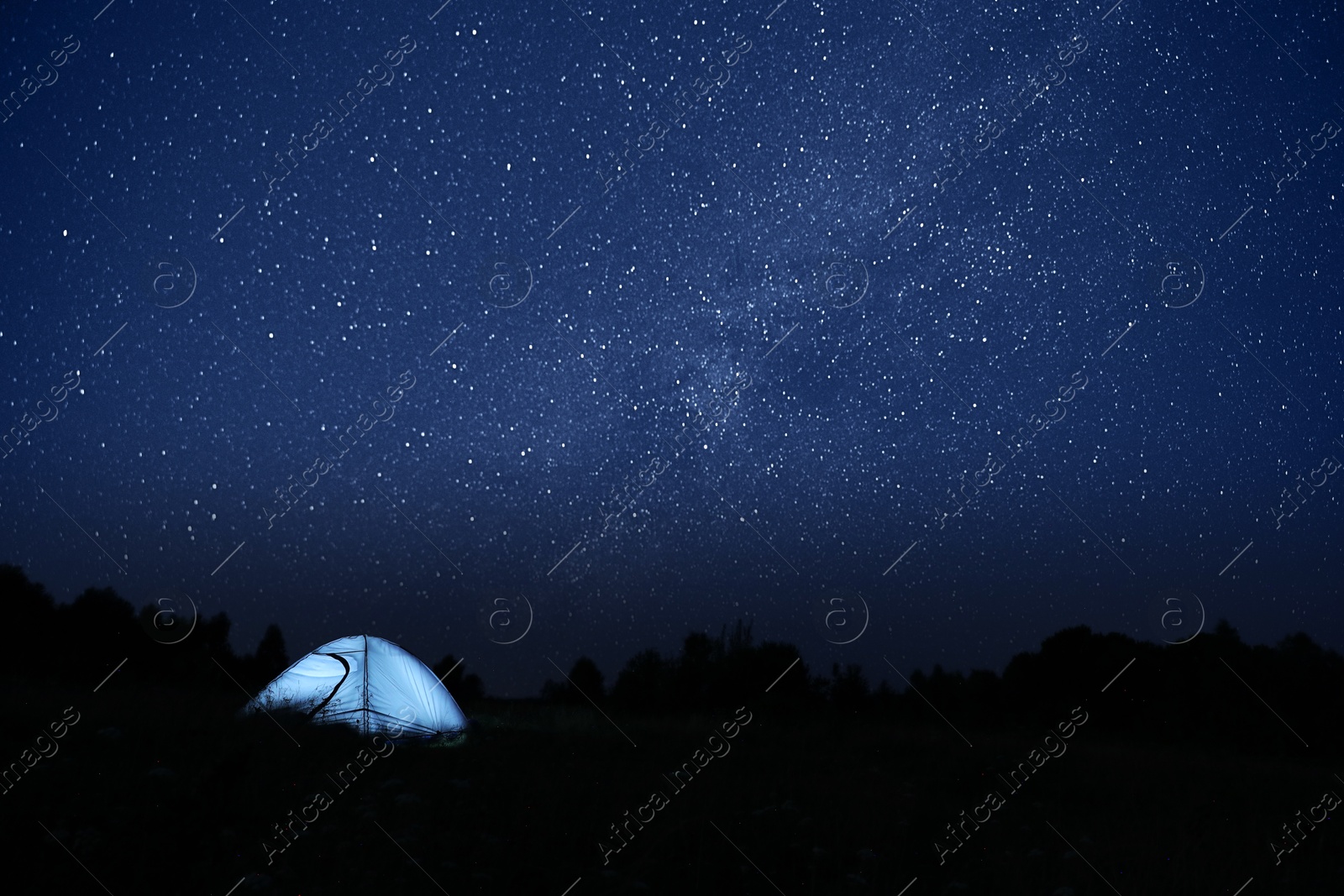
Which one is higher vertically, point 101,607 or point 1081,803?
point 101,607

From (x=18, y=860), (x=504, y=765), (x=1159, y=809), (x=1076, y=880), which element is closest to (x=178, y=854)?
(x=18, y=860)

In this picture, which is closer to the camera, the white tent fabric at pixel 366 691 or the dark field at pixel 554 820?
the dark field at pixel 554 820

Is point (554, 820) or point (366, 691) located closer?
point (554, 820)

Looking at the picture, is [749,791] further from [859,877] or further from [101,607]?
[101,607]

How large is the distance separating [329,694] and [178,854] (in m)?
6.93

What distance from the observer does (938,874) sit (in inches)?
202

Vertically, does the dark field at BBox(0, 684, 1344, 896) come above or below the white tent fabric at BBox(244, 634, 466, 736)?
below

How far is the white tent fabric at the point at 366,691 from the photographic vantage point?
403 inches

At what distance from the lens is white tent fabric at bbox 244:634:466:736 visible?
10227 millimetres

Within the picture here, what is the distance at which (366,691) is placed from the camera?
418 inches

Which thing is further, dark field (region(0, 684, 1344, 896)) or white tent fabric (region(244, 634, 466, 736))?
white tent fabric (region(244, 634, 466, 736))

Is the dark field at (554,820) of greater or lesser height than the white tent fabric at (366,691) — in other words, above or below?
below

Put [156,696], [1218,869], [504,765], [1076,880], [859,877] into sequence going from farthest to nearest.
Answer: [156,696] → [504,765] → [1218,869] → [1076,880] → [859,877]

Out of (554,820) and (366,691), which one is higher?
(366,691)
